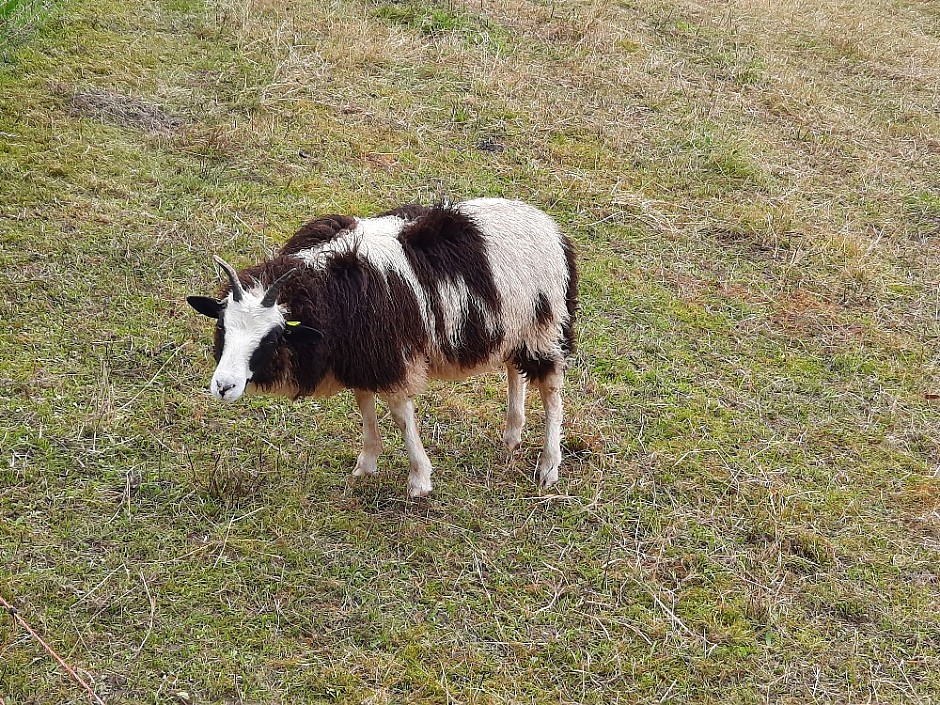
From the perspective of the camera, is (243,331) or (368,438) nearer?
(243,331)

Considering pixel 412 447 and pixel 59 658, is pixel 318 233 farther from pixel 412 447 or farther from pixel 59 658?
pixel 59 658

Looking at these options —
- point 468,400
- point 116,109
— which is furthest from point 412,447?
point 116,109

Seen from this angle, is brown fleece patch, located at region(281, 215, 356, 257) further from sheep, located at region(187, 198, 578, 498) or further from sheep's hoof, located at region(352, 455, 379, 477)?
sheep's hoof, located at region(352, 455, 379, 477)

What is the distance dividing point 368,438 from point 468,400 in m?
1.10

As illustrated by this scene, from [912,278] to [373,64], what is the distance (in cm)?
626

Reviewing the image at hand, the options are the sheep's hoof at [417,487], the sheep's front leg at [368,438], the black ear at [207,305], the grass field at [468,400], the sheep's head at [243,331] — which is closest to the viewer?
the sheep's head at [243,331]

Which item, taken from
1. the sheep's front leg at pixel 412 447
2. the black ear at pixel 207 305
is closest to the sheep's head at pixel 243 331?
the black ear at pixel 207 305

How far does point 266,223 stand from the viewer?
25.5 feet

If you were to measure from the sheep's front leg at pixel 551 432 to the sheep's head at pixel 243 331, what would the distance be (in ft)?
5.96

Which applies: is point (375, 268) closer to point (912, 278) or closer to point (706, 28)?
point (912, 278)

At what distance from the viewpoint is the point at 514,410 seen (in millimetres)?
5875

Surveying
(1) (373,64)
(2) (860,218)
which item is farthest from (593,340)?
(1) (373,64)

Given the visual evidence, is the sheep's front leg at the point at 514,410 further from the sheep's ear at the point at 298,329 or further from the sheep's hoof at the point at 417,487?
the sheep's ear at the point at 298,329

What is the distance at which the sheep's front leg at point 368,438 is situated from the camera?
5312 millimetres
